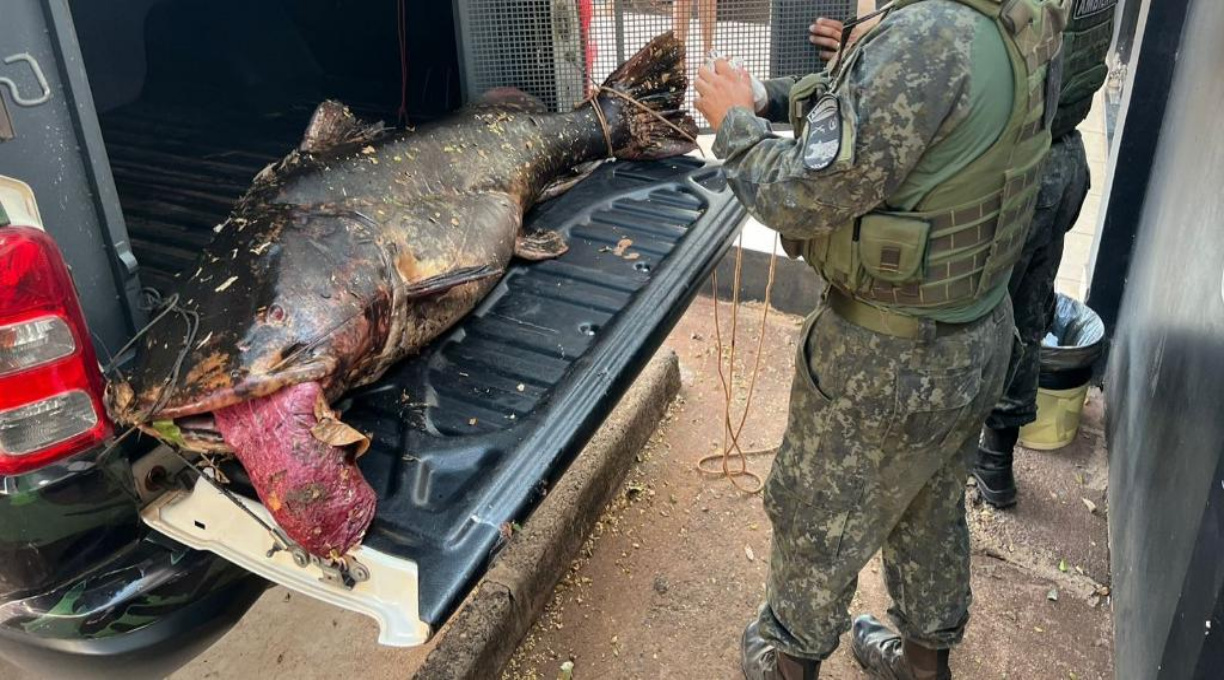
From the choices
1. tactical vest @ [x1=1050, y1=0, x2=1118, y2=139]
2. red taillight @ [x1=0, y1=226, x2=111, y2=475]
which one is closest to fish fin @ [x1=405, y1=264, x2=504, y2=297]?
red taillight @ [x1=0, y1=226, x2=111, y2=475]

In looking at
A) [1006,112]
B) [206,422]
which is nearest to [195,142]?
[206,422]

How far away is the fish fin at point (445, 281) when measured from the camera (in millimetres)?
2529

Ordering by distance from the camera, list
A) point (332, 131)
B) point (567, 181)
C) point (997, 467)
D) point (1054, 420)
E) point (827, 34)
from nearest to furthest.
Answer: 1. point (827, 34)
2. point (332, 131)
3. point (567, 181)
4. point (997, 467)
5. point (1054, 420)

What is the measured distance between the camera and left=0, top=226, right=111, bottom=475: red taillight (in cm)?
178

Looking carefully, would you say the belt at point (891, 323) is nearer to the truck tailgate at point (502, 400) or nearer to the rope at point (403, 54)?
the truck tailgate at point (502, 400)

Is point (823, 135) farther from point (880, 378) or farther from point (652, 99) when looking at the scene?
point (652, 99)

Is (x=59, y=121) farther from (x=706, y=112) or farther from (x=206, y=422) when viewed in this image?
(x=706, y=112)

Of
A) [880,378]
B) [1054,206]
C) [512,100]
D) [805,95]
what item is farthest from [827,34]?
[512,100]

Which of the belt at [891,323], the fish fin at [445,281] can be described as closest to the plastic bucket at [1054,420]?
the belt at [891,323]

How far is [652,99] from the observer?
11.9ft

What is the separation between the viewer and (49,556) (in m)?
2.00

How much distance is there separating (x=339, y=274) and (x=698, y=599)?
68.3 inches

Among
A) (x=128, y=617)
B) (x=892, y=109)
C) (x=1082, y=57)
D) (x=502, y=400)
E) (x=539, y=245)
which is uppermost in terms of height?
(x=892, y=109)

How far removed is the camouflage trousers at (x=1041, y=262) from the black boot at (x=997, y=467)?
84 mm
